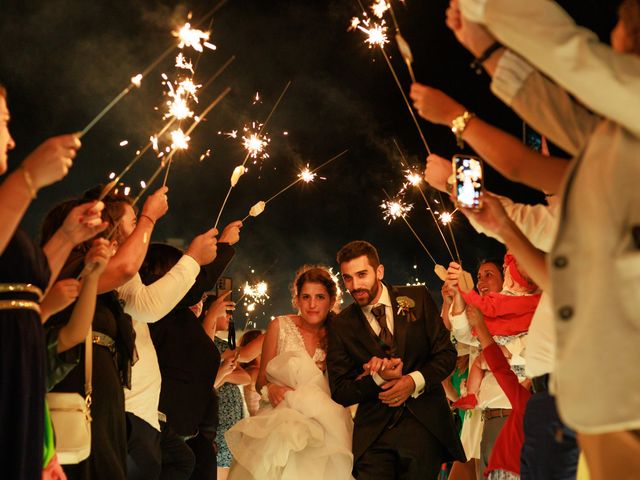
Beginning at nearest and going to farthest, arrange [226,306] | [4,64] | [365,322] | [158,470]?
[158,470], [365,322], [226,306], [4,64]

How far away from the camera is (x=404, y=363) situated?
5426 millimetres

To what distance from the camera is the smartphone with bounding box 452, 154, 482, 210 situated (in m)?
3.15

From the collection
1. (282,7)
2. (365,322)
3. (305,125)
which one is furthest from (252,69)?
(365,322)

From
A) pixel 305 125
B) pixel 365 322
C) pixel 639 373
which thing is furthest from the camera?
pixel 305 125

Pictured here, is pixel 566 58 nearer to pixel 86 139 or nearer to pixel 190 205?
pixel 86 139

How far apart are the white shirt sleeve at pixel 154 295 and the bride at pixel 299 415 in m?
1.49

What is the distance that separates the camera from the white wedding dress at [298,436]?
5465 millimetres

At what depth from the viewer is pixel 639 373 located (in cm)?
207

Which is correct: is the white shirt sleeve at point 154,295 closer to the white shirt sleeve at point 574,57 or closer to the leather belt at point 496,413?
the white shirt sleeve at point 574,57

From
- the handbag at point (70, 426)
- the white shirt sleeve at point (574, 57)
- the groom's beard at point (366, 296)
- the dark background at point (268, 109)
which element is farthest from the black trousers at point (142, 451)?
the dark background at point (268, 109)

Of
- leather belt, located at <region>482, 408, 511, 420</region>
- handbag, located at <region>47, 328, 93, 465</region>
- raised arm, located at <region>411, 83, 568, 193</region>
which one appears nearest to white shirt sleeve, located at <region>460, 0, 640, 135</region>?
raised arm, located at <region>411, 83, 568, 193</region>

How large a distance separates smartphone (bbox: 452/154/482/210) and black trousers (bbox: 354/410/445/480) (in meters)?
2.48

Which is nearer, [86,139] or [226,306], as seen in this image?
[226,306]

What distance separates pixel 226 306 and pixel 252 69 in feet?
19.6
